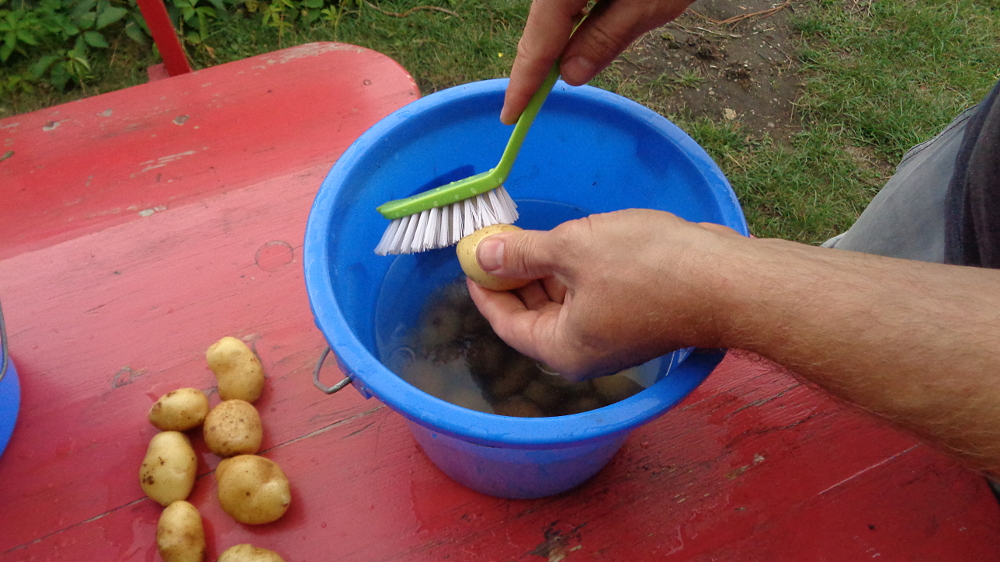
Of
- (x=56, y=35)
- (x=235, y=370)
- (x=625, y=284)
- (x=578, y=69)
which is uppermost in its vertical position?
(x=578, y=69)

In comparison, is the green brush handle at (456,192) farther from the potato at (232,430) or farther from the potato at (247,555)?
the potato at (247,555)

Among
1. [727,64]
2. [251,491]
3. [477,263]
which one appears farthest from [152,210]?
[727,64]

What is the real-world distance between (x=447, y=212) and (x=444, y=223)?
1.0 inches

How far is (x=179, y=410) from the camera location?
1.03m

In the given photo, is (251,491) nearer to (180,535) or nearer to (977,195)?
(180,535)

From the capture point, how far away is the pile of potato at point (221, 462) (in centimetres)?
93

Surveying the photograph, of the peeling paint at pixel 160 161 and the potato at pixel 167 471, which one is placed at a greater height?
the peeling paint at pixel 160 161

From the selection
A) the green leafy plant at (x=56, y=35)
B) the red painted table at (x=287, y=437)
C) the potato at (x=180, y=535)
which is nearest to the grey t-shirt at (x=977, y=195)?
the red painted table at (x=287, y=437)

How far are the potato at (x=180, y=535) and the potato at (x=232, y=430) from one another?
0.11 meters

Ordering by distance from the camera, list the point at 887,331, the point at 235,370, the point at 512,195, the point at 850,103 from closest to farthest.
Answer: the point at 887,331 → the point at 235,370 → the point at 512,195 → the point at 850,103

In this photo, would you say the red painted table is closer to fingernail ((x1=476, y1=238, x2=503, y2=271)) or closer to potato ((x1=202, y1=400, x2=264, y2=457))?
potato ((x1=202, y1=400, x2=264, y2=457))

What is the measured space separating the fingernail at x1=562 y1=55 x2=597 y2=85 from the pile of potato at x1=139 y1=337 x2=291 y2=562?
0.76 meters

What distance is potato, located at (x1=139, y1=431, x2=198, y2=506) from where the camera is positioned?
38.3 inches

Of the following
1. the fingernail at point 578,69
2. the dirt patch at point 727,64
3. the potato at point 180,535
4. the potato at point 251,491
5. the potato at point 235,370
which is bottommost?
the potato at point 180,535
